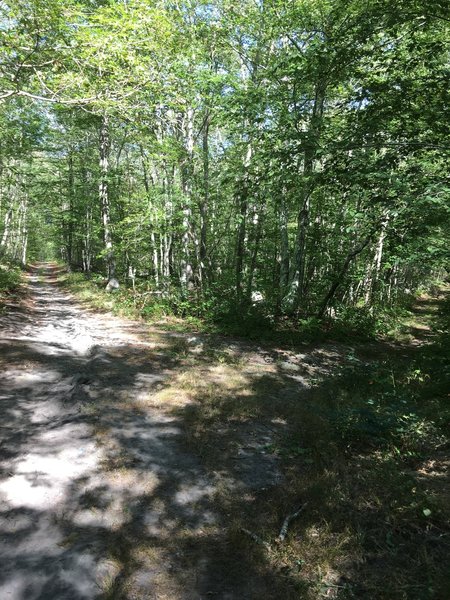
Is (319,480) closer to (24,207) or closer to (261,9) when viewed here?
(261,9)

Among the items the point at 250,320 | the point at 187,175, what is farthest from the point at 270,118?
the point at 187,175

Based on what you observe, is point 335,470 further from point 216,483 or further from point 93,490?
point 93,490

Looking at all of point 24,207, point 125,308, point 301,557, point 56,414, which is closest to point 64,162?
point 24,207

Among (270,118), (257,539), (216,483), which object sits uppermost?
(270,118)

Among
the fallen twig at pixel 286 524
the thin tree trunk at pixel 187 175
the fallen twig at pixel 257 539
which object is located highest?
the thin tree trunk at pixel 187 175

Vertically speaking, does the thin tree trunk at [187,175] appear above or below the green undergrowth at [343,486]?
above

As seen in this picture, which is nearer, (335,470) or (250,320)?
(335,470)

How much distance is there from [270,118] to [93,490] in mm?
7528

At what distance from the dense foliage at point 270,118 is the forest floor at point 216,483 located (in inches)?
150

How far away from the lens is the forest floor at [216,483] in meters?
3.28

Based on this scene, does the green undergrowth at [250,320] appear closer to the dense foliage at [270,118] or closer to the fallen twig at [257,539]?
the dense foliage at [270,118]

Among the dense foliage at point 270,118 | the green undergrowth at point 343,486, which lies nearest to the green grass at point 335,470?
the green undergrowth at point 343,486

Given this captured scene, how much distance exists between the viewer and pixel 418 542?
11.6ft

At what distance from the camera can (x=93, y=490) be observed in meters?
4.41
